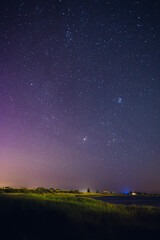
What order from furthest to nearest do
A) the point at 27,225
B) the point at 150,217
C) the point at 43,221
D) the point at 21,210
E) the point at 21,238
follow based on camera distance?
the point at 150,217
the point at 21,210
the point at 43,221
the point at 27,225
the point at 21,238

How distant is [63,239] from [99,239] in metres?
2.02

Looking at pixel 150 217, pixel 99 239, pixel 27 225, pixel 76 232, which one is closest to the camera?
pixel 99 239

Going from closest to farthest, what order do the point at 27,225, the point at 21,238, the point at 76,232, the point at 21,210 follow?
the point at 21,238 < the point at 76,232 < the point at 27,225 < the point at 21,210

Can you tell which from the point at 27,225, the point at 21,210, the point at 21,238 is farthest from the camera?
the point at 21,210

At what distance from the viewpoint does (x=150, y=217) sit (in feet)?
58.0

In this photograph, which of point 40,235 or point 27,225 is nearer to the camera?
point 40,235

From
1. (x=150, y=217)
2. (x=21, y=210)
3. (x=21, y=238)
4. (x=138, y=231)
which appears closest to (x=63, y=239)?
(x=21, y=238)

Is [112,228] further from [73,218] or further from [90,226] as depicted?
[73,218]

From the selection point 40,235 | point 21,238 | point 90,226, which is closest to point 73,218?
point 90,226

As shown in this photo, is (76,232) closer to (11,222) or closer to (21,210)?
(11,222)

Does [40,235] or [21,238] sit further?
[40,235]

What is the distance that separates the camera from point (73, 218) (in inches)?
563

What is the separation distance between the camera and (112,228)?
1263 centimetres

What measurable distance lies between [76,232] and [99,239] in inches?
61.2
